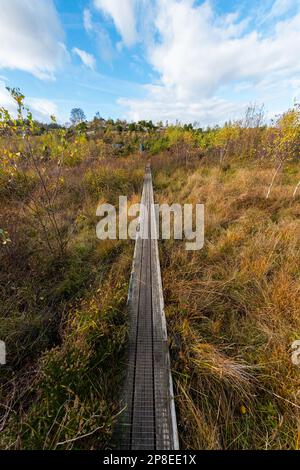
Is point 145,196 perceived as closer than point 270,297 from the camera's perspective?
No

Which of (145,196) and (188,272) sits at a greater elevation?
(145,196)

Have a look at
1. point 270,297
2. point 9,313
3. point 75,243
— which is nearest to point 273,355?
point 270,297

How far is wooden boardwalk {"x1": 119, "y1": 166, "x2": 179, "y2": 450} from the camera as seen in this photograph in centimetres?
133

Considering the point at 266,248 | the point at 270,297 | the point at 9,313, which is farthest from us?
the point at 266,248

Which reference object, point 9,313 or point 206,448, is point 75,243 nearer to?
point 9,313

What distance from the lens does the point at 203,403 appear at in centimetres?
157

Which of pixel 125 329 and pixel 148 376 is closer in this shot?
pixel 148 376

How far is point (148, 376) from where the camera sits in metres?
1.69

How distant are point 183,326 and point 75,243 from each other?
2.94 m

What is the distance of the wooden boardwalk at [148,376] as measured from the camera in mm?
1327

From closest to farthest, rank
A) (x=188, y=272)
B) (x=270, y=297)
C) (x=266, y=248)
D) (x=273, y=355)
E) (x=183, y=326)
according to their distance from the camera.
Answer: (x=273, y=355), (x=183, y=326), (x=270, y=297), (x=188, y=272), (x=266, y=248)

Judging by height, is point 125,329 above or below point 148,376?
above

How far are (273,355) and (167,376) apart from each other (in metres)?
1.14

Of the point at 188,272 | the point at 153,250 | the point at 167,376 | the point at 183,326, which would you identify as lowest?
the point at 167,376
